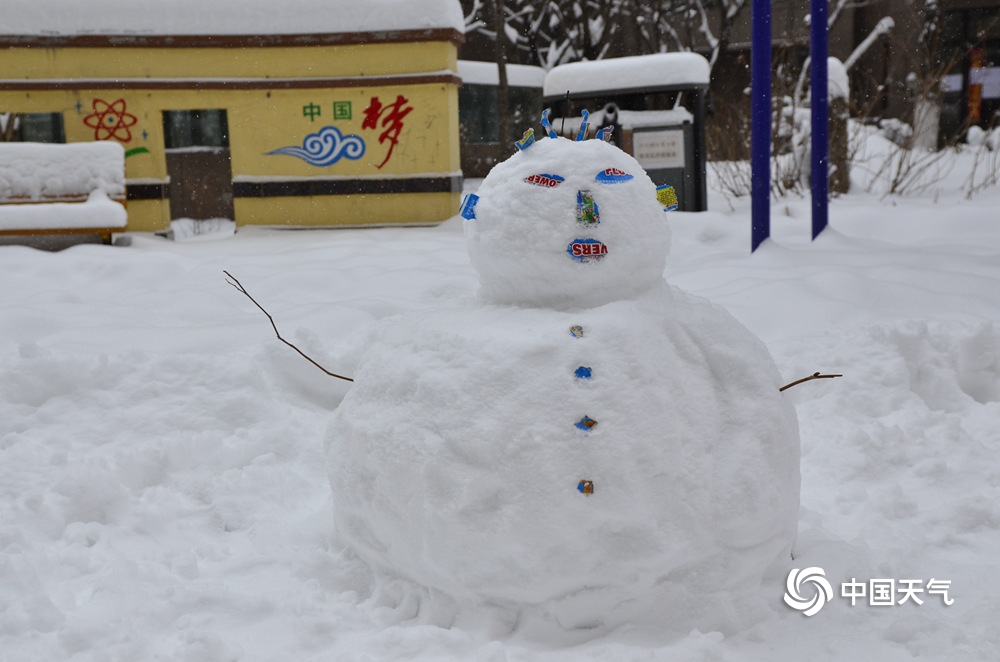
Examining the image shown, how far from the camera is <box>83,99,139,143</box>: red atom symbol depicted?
9609 millimetres

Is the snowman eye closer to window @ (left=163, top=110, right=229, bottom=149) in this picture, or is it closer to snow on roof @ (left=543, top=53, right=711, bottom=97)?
snow on roof @ (left=543, top=53, right=711, bottom=97)

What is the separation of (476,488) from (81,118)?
8.92m

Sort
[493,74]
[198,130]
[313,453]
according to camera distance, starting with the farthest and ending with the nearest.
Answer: [493,74], [198,130], [313,453]

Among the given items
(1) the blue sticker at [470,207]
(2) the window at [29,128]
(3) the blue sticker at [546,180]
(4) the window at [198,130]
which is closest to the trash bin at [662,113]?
(1) the blue sticker at [470,207]

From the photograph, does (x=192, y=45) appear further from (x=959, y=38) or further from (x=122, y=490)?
(x=959, y=38)

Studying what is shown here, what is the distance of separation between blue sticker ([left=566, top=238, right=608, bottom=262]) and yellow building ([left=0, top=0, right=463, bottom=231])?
7.52m

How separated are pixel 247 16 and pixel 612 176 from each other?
8.25 m

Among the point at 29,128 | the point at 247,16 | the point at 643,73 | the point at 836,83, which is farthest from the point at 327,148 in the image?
the point at 836,83

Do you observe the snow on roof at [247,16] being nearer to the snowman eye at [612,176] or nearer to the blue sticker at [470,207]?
the blue sticker at [470,207]

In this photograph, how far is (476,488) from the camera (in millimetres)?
2484

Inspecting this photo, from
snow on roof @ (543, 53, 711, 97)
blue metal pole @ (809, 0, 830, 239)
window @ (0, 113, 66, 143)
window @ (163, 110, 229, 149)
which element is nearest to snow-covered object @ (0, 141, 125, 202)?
window @ (0, 113, 66, 143)

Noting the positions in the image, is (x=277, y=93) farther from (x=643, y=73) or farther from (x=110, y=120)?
(x=643, y=73)

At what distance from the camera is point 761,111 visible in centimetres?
683

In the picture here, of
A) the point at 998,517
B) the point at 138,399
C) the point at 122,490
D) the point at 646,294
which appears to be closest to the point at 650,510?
the point at 646,294
